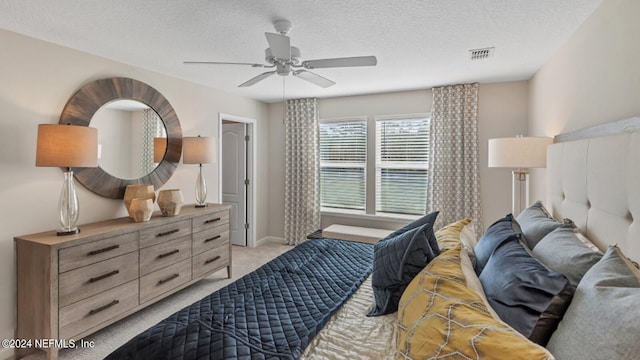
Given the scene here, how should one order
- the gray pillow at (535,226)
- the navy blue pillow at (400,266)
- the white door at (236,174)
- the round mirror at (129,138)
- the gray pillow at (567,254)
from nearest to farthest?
the gray pillow at (567,254) < the navy blue pillow at (400,266) < the gray pillow at (535,226) < the round mirror at (129,138) < the white door at (236,174)

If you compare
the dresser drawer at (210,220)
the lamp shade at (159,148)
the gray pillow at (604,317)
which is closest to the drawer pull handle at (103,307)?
the dresser drawer at (210,220)

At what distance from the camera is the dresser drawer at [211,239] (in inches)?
125

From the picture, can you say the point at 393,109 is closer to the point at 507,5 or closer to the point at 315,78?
the point at 315,78

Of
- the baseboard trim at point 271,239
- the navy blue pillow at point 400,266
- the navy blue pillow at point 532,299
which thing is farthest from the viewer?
the baseboard trim at point 271,239

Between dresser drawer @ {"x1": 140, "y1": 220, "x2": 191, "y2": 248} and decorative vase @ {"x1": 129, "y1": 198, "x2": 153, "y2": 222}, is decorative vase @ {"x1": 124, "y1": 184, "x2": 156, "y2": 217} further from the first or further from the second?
dresser drawer @ {"x1": 140, "y1": 220, "x2": 191, "y2": 248}

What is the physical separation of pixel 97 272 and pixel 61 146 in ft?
3.26

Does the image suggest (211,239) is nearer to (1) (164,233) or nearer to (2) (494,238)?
(1) (164,233)

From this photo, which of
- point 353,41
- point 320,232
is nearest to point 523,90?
point 353,41

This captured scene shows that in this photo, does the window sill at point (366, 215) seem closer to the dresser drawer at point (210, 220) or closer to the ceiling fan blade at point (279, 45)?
the dresser drawer at point (210, 220)

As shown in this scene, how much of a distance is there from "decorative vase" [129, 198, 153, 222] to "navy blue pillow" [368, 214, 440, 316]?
7.36 ft

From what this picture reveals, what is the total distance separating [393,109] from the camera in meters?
4.30

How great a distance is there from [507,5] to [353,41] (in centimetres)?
108

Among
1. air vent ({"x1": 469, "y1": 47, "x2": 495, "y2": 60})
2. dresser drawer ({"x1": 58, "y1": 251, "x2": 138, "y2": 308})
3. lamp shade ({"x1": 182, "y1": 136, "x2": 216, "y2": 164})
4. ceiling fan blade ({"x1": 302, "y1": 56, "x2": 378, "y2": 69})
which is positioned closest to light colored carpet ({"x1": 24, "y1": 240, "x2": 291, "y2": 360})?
dresser drawer ({"x1": 58, "y1": 251, "x2": 138, "y2": 308})

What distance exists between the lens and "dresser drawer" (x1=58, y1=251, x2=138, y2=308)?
2100 millimetres
